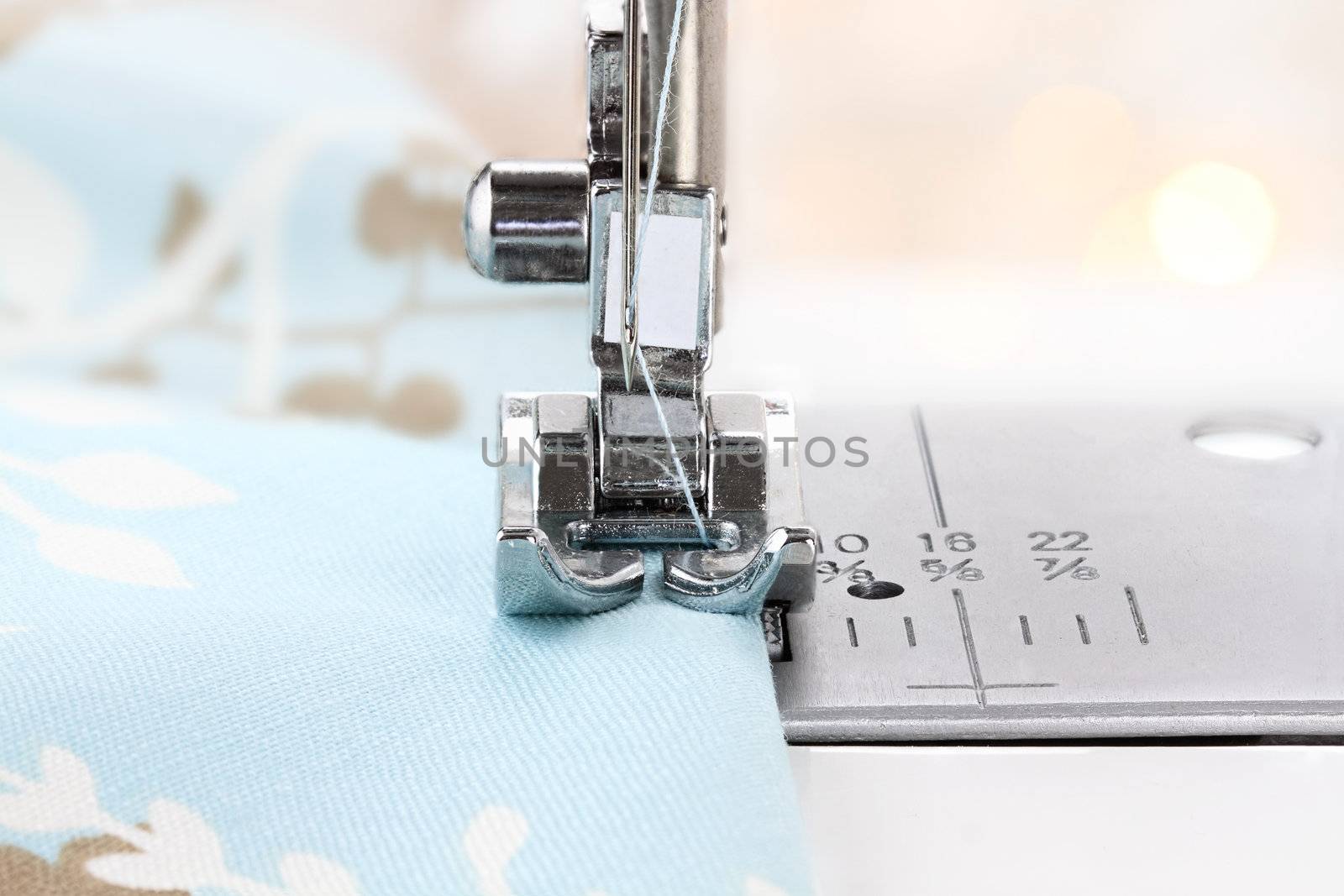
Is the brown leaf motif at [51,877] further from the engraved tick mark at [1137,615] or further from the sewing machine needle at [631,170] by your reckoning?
the engraved tick mark at [1137,615]

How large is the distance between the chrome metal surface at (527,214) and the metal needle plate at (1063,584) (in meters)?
0.18

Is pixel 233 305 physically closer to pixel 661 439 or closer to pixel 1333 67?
pixel 661 439

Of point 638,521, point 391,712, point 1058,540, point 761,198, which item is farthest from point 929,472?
point 761,198

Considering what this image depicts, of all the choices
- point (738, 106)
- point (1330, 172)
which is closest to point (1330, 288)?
point (1330, 172)

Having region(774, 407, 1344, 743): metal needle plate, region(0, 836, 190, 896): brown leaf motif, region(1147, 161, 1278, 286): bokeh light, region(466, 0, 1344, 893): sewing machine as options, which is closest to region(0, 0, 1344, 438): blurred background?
region(1147, 161, 1278, 286): bokeh light

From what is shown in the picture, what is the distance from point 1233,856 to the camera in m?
0.55

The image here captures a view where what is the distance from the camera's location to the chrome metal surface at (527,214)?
60 centimetres

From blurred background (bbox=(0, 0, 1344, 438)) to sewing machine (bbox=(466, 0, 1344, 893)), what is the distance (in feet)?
0.89

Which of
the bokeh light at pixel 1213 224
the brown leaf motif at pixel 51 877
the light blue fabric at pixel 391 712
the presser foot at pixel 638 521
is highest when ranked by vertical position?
the bokeh light at pixel 1213 224

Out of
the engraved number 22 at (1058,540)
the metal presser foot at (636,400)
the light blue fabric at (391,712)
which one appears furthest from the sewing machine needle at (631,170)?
the engraved number 22 at (1058,540)

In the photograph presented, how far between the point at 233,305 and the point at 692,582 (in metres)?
0.57

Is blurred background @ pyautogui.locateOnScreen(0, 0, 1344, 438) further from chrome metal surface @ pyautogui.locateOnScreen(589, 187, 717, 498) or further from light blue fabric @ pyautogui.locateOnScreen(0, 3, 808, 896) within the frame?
chrome metal surface @ pyautogui.locateOnScreen(589, 187, 717, 498)

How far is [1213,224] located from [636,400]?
2.59 ft

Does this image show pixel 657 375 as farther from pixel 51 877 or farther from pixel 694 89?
pixel 51 877
